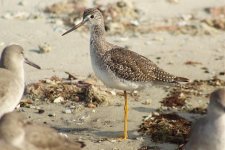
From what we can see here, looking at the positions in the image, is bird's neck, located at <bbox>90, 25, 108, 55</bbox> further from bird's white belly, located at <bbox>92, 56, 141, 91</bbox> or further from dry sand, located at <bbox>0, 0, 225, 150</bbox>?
dry sand, located at <bbox>0, 0, 225, 150</bbox>

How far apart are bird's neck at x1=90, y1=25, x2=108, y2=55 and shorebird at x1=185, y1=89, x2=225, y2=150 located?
2190 millimetres

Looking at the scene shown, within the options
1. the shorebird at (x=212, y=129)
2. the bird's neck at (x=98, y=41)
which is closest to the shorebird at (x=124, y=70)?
the bird's neck at (x=98, y=41)

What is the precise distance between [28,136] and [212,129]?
1914 millimetres

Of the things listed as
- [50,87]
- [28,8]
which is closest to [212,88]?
[50,87]

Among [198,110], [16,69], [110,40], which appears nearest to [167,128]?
[198,110]

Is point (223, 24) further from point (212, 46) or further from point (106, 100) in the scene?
point (106, 100)

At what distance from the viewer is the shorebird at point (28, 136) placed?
7191 mm

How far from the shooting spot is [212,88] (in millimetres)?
10969

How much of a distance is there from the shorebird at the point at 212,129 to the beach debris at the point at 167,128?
4.14ft

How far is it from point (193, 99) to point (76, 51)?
2534mm

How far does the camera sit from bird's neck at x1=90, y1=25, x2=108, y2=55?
378 inches

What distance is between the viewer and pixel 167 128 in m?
9.38

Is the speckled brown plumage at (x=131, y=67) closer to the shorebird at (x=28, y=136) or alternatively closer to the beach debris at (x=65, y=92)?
the beach debris at (x=65, y=92)

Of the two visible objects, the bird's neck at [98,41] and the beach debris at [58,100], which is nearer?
the bird's neck at [98,41]
